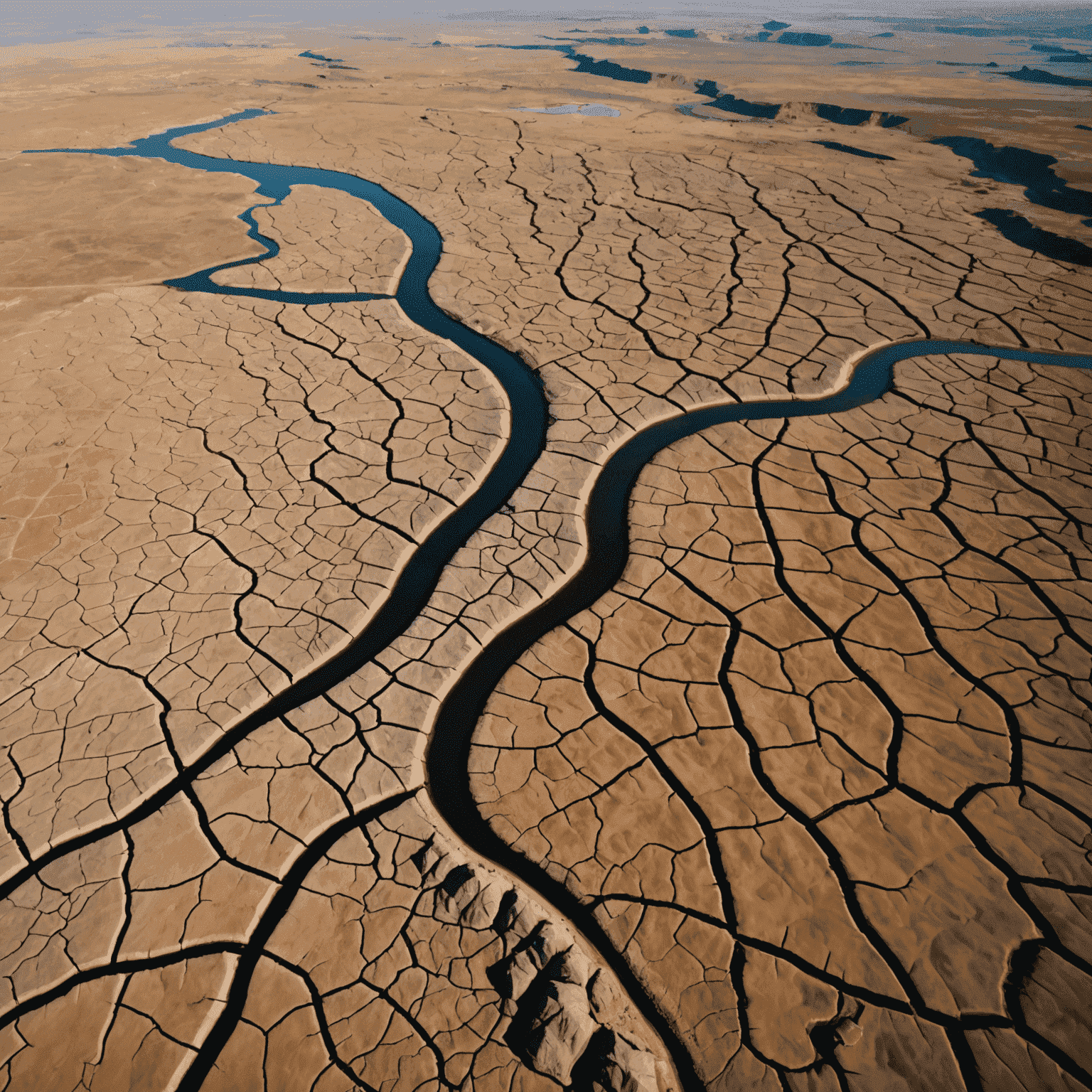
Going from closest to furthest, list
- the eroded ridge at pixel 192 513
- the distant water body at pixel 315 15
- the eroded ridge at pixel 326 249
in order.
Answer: the eroded ridge at pixel 192 513 → the eroded ridge at pixel 326 249 → the distant water body at pixel 315 15

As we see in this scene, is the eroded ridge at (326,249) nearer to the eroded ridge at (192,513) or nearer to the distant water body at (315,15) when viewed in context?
the eroded ridge at (192,513)

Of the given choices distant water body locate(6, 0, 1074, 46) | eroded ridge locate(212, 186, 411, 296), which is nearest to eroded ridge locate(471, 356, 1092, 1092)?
eroded ridge locate(212, 186, 411, 296)

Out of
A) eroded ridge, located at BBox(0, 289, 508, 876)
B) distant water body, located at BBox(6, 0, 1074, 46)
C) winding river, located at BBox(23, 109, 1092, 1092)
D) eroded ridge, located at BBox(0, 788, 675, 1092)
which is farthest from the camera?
distant water body, located at BBox(6, 0, 1074, 46)

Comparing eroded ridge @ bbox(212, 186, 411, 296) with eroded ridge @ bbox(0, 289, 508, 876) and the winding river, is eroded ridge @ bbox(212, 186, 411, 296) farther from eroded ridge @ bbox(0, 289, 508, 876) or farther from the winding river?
eroded ridge @ bbox(0, 289, 508, 876)

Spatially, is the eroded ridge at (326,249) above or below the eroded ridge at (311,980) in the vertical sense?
above

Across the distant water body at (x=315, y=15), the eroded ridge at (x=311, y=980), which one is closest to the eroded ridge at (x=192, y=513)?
the eroded ridge at (x=311, y=980)

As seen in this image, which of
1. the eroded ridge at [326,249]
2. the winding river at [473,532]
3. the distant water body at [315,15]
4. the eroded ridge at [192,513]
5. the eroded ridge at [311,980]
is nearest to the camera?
the eroded ridge at [311,980]

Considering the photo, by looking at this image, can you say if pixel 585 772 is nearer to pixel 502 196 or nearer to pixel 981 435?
pixel 981 435
